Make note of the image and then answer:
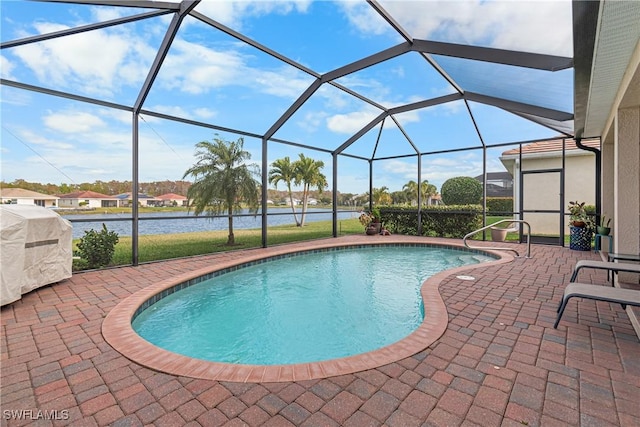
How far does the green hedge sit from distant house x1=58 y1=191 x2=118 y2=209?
904 cm

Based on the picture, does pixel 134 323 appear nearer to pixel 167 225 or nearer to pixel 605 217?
pixel 167 225

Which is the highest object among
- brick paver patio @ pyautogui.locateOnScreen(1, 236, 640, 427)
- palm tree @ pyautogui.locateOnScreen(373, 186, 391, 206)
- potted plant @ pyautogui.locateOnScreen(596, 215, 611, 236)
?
palm tree @ pyautogui.locateOnScreen(373, 186, 391, 206)

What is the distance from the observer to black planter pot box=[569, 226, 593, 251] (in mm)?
7438

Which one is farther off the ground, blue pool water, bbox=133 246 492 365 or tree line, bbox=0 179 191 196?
tree line, bbox=0 179 191 196

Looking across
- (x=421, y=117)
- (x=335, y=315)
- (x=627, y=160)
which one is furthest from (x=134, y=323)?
(x=421, y=117)

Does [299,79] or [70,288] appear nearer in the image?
[70,288]

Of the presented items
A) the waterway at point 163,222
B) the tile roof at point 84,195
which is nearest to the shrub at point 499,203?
the waterway at point 163,222

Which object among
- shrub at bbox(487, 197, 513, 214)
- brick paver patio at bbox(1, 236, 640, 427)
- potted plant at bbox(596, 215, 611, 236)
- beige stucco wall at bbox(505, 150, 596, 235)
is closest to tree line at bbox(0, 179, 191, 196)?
brick paver patio at bbox(1, 236, 640, 427)

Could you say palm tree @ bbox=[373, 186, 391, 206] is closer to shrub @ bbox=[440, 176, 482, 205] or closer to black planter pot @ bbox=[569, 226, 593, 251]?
shrub @ bbox=[440, 176, 482, 205]

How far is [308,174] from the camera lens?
18375 millimetres

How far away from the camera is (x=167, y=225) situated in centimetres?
874

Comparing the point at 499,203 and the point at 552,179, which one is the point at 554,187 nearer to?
the point at 552,179

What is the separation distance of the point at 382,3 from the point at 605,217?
6.94m

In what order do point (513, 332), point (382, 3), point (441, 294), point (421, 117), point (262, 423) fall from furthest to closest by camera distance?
point (421, 117) → point (382, 3) → point (441, 294) → point (513, 332) → point (262, 423)
